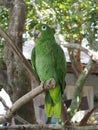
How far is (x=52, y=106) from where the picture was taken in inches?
71.2

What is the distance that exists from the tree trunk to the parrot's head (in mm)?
1192

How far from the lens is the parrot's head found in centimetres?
206

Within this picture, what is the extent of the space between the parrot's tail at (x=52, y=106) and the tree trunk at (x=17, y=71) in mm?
1482

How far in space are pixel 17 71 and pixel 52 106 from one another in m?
1.66


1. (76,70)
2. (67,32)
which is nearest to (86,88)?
(76,70)

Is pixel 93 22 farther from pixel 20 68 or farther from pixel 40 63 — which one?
pixel 40 63

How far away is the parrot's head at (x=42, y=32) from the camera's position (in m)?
2.06

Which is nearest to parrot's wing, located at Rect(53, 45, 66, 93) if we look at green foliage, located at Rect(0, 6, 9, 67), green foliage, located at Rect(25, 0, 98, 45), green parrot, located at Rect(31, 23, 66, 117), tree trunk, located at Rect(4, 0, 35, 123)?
green parrot, located at Rect(31, 23, 66, 117)

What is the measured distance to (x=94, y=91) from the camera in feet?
28.6

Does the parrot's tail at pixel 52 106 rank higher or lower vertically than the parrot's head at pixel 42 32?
lower

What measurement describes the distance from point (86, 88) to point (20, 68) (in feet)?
17.6

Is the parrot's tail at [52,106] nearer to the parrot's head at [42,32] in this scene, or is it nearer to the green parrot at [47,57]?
the green parrot at [47,57]

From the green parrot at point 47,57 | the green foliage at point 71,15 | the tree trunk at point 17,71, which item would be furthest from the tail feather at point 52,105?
the green foliage at point 71,15

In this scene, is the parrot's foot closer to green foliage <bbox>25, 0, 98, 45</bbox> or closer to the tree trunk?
the tree trunk
